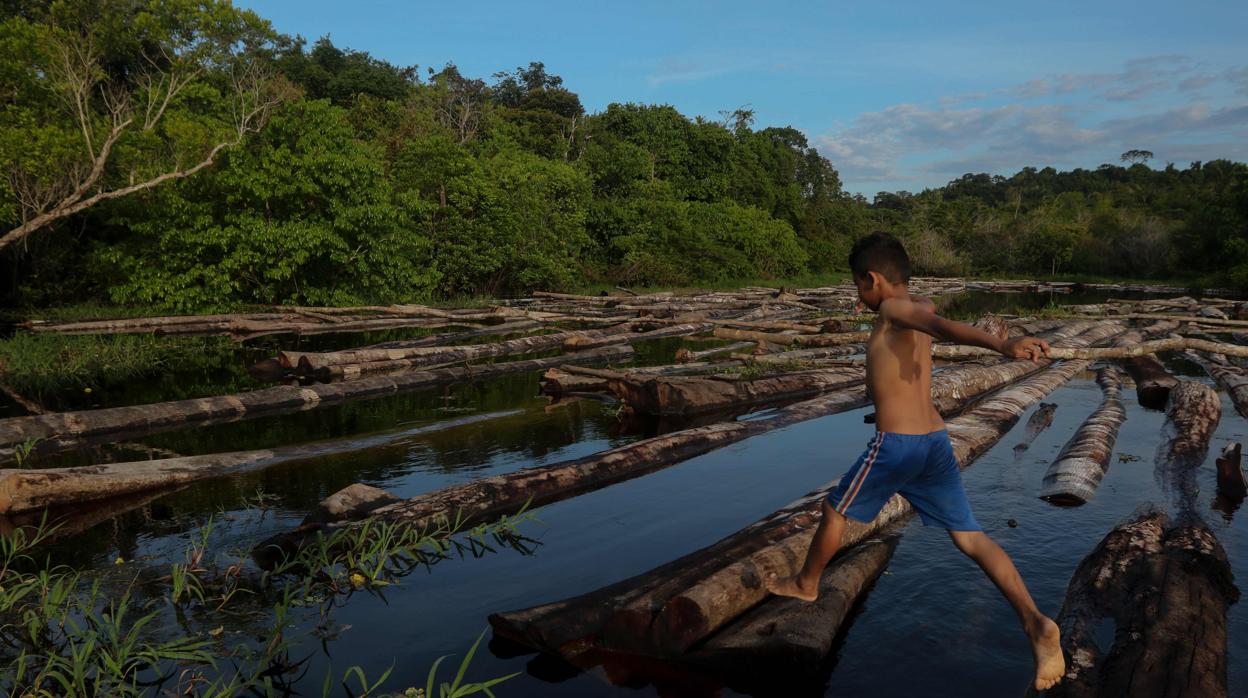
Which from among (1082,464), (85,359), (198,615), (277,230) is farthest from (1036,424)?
(277,230)

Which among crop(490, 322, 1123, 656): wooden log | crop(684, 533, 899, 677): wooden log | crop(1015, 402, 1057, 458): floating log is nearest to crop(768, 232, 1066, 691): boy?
crop(684, 533, 899, 677): wooden log

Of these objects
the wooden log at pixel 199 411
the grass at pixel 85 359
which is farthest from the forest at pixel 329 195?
the wooden log at pixel 199 411

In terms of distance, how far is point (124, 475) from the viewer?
7188mm

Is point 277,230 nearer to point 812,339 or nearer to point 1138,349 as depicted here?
point 812,339

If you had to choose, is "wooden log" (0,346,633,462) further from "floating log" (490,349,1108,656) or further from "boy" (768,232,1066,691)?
"boy" (768,232,1066,691)

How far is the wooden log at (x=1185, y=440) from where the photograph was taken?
23.2ft

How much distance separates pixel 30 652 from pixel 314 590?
1433 millimetres

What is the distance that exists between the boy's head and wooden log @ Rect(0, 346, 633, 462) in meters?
8.54

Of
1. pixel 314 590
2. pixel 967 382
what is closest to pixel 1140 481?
pixel 967 382

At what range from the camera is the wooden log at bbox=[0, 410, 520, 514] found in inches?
262

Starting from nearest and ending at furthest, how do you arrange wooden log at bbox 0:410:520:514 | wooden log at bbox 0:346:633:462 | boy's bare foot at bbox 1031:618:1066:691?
boy's bare foot at bbox 1031:618:1066:691, wooden log at bbox 0:410:520:514, wooden log at bbox 0:346:633:462

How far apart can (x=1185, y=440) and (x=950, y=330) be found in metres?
7.08

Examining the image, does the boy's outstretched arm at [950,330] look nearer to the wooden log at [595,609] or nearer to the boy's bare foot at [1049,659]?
the boy's bare foot at [1049,659]

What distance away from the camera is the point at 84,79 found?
18094 mm
